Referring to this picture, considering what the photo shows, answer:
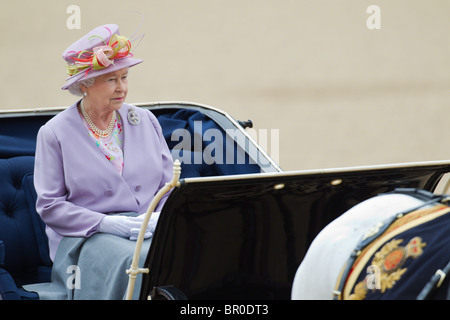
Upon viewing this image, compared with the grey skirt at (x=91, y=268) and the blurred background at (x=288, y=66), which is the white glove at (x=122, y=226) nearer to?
the grey skirt at (x=91, y=268)

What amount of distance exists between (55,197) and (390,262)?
48.5 inches

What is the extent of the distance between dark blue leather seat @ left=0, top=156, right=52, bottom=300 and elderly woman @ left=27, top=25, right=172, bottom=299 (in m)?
0.17

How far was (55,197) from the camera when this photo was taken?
228 centimetres

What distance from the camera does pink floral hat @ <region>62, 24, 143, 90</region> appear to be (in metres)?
2.26

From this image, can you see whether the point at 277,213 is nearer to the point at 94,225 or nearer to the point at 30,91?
the point at 94,225

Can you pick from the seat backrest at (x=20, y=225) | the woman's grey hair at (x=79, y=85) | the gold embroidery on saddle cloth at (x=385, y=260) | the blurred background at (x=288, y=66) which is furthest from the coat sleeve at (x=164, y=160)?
the blurred background at (x=288, y=66)

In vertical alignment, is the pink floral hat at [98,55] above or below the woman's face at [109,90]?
above

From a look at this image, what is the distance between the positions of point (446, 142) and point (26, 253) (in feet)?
12.2

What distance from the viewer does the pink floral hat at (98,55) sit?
226 cm

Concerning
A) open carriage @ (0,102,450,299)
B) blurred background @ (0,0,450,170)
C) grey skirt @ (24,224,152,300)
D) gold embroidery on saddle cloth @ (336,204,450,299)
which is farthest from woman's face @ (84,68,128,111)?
blurred background @ (0,0,450,170)

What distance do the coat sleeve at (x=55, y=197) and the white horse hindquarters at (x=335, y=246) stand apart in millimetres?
937

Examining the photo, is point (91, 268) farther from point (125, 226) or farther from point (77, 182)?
point (77, 182)

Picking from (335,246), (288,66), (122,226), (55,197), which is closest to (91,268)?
(122,226)

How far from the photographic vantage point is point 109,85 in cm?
232
